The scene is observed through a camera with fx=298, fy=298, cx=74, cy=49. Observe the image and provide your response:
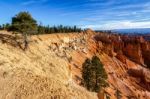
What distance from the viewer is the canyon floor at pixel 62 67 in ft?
93.9

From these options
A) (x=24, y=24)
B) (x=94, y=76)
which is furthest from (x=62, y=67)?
(x=94, y=76)

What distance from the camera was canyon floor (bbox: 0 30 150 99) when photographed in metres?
28.6

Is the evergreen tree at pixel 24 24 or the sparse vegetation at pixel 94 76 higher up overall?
the evergreen tree at pixel 24 24

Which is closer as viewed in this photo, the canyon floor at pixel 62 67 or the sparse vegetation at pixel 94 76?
the canyon floor at pixel 62 67

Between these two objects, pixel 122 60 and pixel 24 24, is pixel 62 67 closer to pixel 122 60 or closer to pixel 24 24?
pixel 24 24

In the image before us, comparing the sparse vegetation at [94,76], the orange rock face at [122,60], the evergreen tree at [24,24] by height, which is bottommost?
the orange rock face at [122,60]

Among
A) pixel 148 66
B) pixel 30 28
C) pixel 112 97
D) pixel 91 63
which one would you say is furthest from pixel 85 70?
pixel 148 66

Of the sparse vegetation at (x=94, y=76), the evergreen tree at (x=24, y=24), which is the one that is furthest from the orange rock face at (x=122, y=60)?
the evergreen tree at (x=24, y=24)

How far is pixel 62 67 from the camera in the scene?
44031mm

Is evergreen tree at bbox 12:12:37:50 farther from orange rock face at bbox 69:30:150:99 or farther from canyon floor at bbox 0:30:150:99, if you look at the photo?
orange rock face at bbox 69:30:150:99

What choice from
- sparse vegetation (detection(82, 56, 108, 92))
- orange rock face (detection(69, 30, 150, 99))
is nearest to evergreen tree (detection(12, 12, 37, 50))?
sparse vegetation (detection(82, 56, 108, 92))

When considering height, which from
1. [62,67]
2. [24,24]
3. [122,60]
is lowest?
[122,60]

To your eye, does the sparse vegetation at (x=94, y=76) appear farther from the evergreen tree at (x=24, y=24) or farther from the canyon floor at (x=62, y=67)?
the evergreen tree at (x=24, y=24)

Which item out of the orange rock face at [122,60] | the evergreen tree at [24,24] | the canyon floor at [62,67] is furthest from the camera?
the orange rock face at [122,60]
